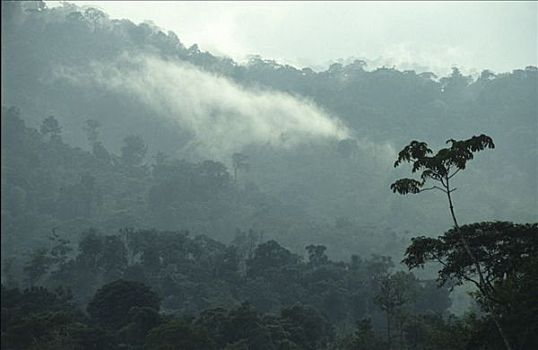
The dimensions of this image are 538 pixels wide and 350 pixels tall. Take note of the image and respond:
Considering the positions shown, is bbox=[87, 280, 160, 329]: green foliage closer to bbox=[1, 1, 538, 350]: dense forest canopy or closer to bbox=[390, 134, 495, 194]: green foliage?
bbox=[1, 1, 538, 350]: dense forest canopy

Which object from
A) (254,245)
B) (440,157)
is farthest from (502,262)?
(254,245)

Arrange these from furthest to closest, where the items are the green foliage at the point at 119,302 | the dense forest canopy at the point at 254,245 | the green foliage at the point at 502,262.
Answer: the green foliage at the point at 119,302
the dense forest canopy at the point at 254,245
the green foliage at the point at 502,262

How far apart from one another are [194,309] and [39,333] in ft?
114

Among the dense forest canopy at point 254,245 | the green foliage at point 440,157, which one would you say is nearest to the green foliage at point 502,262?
the dense forest canopy at point 254,245

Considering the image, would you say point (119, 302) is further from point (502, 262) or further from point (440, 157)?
point (440, 157)

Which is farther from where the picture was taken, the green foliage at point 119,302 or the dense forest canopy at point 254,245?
the green foliage at point 119,302

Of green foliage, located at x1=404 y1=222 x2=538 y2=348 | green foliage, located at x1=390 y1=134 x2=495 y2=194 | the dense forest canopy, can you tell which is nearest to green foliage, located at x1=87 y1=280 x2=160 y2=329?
the dense forest canopy

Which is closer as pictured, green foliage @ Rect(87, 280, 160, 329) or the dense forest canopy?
the dense forest canopy

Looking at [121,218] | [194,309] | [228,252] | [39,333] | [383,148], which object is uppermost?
[383,148]

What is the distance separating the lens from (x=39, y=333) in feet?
165

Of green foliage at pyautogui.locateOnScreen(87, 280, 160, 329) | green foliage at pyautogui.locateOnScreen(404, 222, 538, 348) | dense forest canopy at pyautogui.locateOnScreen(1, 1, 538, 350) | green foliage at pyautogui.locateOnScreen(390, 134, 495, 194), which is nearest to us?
green foliage at pyautogui.locateOnScreen(390, 134, 495, 194)

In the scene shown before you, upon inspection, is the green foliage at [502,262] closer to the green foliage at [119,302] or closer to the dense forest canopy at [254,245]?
the dense forest canopy at [254,245]

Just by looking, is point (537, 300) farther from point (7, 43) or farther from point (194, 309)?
point (194, 309)

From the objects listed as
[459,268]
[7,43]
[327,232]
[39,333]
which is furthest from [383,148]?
[7,43]
